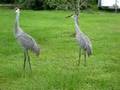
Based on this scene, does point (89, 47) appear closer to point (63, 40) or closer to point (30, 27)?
point (63, 40)

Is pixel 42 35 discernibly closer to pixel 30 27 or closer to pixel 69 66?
pixel 30 27

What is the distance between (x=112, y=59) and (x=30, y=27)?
10.3 m

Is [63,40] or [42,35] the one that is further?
[42,35]

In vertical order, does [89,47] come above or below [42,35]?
above

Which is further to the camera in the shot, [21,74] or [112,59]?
[112,59]

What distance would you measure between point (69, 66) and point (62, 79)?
6.04ft

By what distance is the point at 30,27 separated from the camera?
23625mm

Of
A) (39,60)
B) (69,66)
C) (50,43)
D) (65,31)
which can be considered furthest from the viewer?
(65,31)

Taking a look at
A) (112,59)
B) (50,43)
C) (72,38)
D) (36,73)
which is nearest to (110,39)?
(72,38)

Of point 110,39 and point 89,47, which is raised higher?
point 89,47

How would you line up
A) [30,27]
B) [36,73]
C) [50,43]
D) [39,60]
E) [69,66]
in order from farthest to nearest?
[30,27] → [50,43] → [39,60] → [69,66] → [36,73]

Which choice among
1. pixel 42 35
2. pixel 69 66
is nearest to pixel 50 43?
pixel 42 35

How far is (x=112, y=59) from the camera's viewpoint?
553 inches

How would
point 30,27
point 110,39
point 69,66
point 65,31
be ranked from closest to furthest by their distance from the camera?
point 69,66
point 110,39
point 65,31
point 30,27
